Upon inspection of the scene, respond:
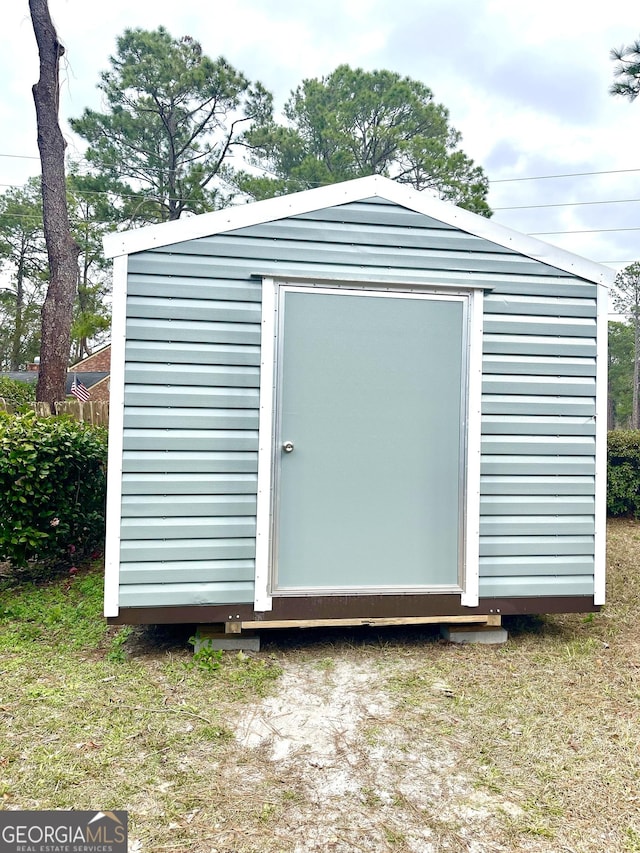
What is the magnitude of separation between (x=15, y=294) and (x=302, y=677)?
26.9 meters

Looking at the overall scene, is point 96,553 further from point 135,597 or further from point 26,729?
point 26,729

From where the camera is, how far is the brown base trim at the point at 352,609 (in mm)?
3012

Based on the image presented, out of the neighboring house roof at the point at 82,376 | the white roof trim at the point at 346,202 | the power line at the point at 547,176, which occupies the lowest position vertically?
the white roof trim at the point at 346,202

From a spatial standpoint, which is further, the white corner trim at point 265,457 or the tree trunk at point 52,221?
the tree trunk at point 52,221

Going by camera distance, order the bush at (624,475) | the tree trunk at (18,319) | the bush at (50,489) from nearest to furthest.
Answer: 1. the bush at (50,489)
2. the bush at (624,475)
3. the tree trunk at (18,319)

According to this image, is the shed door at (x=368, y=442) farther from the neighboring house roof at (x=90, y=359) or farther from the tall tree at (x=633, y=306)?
the tall tree at (x=633, y=306)

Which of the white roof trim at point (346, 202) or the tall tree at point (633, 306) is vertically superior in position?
the tall tree at point (633, 306)

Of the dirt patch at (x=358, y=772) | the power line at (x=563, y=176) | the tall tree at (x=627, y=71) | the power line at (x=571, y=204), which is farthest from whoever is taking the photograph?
the power line at (x=571, y=204)

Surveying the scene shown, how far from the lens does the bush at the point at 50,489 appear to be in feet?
13.3

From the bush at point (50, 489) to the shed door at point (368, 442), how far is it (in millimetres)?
2129

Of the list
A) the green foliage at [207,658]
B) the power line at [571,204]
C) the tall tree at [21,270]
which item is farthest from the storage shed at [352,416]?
the tall tree at [21,270]

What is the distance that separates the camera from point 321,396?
3.16 metres

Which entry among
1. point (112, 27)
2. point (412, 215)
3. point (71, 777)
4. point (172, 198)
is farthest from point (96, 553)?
point (112, 27)

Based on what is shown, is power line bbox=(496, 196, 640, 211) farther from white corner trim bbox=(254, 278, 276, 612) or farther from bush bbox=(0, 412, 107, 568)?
white corner trim bbox=(254, 278, 276, 612)
